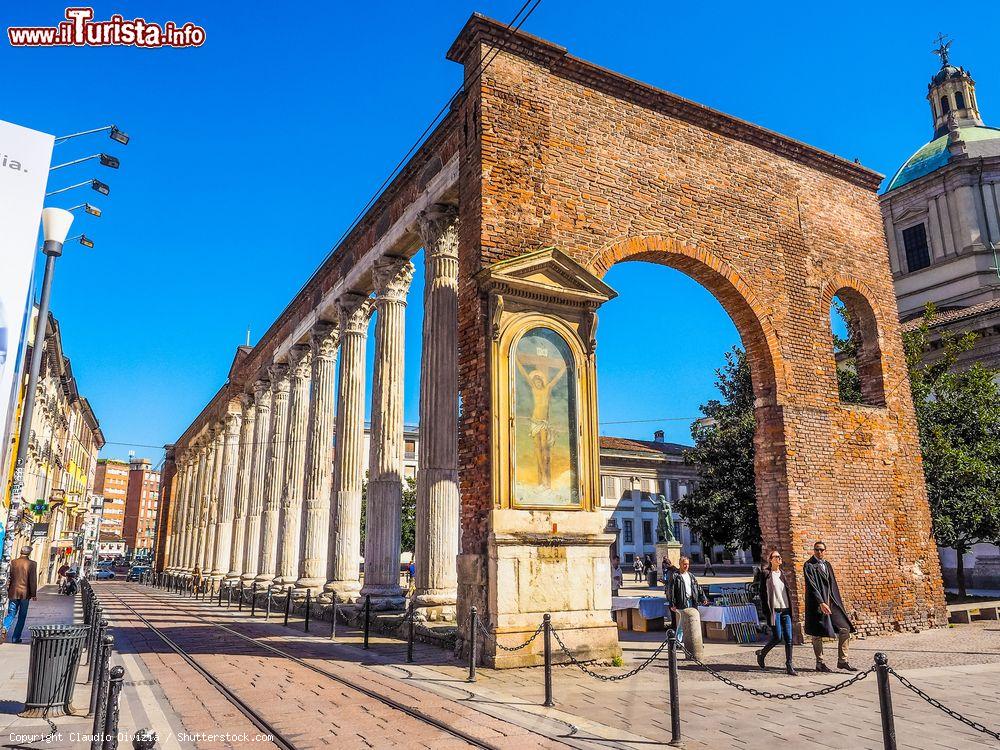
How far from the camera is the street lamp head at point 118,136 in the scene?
39.7 feet

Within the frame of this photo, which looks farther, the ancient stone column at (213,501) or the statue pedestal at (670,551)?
the ancient stone column at (213,501)

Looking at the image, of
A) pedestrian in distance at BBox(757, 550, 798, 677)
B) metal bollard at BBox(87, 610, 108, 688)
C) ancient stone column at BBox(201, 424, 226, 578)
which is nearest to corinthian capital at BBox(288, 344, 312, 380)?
ancient stone column at BBox(201, 424, 226, 578)

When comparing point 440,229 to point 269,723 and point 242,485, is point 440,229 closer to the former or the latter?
point 269,723

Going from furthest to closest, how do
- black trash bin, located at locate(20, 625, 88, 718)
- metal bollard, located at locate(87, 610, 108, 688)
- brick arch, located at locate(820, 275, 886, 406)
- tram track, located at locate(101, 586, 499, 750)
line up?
1. brick arch, located at locate(820, 275, 886, 406)
2. black trash bin, located at locate(20, 625, 88, 718)
3. metal bollard, located at locate(87, 610, 108, 688)
4. tram track, located at locate(101, 586, 499, 750)

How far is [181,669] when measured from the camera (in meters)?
9.33

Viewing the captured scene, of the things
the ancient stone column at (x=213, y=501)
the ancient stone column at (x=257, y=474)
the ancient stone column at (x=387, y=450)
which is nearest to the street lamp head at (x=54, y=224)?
the ancient stone column at (x=387, y=450)

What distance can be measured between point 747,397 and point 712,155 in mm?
12097

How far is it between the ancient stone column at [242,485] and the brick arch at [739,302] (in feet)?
68.9

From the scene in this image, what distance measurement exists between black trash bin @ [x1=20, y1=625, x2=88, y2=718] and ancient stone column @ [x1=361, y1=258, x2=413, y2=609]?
8.10m

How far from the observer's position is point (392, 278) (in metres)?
16.4

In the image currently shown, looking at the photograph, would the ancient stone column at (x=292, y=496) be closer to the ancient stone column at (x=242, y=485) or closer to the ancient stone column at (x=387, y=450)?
the ancient stone column at (x=242, y=485)

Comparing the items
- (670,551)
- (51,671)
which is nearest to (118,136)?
(51,671)

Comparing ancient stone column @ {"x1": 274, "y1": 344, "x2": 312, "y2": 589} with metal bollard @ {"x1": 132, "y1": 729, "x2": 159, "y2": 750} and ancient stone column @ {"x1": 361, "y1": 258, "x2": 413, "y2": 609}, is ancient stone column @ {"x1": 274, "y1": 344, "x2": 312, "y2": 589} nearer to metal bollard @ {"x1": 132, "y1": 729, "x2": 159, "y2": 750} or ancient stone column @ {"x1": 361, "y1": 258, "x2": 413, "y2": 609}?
ancient stone column @ {"x1": 361, "y1": 258, "x2": 413, "y2": 609}

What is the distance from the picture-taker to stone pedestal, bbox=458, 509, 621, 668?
895 centimetres
